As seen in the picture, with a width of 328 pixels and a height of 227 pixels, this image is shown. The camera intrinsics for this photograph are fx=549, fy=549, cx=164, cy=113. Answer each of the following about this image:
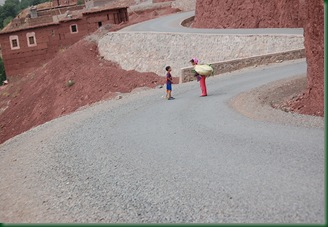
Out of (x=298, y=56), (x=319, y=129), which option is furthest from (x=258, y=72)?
(x=319, y=129)

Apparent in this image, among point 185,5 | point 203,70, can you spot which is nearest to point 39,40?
point 185,5

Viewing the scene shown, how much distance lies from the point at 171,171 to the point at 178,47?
29.0 metres

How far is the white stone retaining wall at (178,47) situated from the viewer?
31381 millimetres

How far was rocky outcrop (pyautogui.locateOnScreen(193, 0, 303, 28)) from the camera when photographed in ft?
118

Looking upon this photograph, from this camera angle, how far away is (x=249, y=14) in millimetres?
39500

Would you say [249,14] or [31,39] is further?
[31,39]

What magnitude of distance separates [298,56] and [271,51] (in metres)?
2.69

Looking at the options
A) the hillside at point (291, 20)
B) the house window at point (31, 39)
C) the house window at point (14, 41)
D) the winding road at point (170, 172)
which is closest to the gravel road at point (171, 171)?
the winding road at point (170, 172)

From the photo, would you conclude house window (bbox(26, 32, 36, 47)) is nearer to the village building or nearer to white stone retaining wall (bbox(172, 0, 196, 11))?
the village building

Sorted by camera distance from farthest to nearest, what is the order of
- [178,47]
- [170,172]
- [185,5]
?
[185,5] → [178,47] → [170,172]

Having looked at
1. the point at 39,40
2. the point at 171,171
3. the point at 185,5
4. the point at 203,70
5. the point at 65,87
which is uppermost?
the point at 171,171

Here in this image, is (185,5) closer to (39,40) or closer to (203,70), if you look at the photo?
(39,40)

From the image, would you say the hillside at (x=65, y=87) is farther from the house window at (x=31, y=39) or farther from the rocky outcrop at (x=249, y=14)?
the rocky outcrop at (x=249, y=14)

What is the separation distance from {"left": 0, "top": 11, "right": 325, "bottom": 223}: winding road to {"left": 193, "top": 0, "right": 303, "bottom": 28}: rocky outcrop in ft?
66.0
